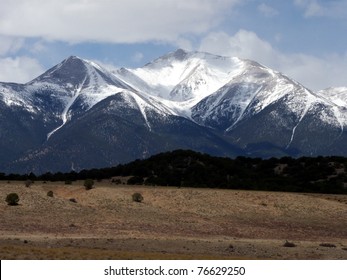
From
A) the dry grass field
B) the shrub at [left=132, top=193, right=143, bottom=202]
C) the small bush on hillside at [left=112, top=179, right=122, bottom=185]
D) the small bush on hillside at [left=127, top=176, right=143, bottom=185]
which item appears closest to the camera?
the dry grass field

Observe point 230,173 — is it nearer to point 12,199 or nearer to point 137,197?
point 137,197

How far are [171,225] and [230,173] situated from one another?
53.5 meters

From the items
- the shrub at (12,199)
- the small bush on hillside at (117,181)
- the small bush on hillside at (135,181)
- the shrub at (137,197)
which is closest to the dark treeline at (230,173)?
the small bush on hillside at (135,181)

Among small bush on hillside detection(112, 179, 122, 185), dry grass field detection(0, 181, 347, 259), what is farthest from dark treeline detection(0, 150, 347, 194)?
dry grass field detection(0, 181, 347, 259)

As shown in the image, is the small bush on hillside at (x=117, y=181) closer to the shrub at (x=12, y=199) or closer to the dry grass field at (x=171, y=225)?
the dry grass field at (x=171, y=225)

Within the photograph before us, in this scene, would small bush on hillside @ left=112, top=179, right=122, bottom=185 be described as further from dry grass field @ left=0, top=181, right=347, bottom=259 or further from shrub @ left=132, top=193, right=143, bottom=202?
shrub @ left=132, top=193, right=143, bottom=202

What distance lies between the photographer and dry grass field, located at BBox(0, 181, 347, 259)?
47.8 m

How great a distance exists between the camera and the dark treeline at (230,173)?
342 feet

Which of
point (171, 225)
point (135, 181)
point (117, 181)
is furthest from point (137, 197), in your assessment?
point (117, 181)

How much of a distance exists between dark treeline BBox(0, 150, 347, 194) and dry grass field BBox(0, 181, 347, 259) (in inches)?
724

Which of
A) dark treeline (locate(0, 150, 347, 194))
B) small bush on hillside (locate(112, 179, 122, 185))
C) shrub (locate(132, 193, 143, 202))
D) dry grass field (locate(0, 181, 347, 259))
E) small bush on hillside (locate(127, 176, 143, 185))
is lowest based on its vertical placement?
dry grass field (locate(0, 181, 347, 259))

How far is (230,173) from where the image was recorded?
116m

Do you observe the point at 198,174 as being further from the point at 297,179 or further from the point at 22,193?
the point at 22,193

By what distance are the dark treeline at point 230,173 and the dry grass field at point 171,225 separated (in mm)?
18394
